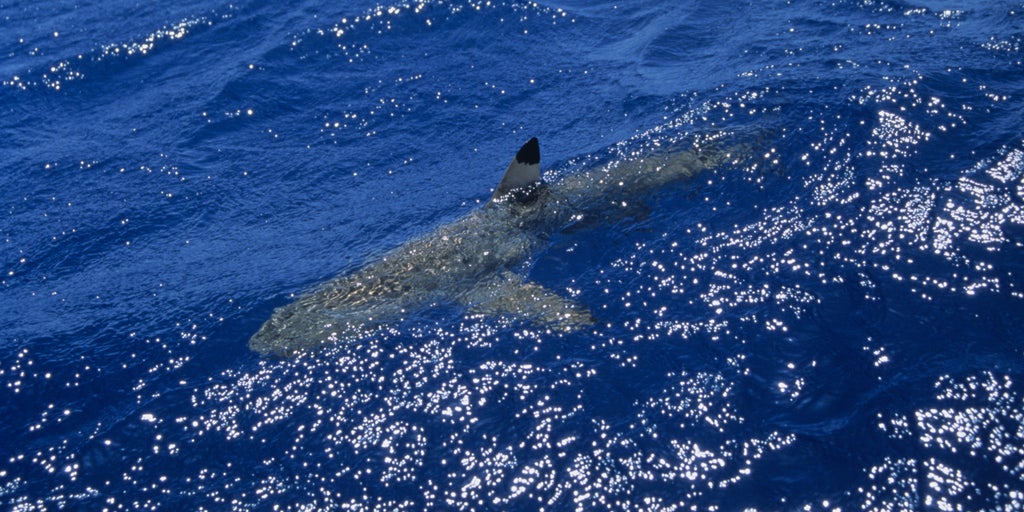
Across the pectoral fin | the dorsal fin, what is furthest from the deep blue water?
the dorsal fin

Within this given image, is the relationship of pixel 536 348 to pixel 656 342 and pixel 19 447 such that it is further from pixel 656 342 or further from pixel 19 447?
pixel 19 447

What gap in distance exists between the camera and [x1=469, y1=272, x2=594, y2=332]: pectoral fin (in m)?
7.95

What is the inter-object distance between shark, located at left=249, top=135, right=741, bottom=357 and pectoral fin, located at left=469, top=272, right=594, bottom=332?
1 cm

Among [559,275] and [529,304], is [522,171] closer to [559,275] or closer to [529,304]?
[559,275]

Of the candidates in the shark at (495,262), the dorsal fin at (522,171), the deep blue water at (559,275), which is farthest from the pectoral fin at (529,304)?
the dorsal fin at (522,171)

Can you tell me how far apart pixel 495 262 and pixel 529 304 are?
1.14 metres

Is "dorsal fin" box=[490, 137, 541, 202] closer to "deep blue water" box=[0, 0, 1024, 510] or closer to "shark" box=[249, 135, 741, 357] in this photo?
"shark" box=[249, 135, 741, 357]

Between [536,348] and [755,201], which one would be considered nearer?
[536,348]

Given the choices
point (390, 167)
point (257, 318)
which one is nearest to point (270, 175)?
point (390, 167)

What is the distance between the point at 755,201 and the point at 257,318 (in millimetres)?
6156

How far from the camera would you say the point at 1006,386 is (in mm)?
6297

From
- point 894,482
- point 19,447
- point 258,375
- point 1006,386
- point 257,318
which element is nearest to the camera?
point 894,482

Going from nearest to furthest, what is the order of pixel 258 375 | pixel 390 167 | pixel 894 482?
1. pixel 894 482
2. pixel 258 375
3. pixel 390 167

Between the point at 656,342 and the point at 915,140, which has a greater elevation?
the point at 915,140
